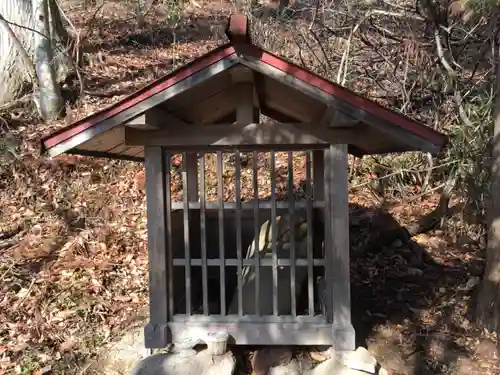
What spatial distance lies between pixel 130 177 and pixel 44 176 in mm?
1645

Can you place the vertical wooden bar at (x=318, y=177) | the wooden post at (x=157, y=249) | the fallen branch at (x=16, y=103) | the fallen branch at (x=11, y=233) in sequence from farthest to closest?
the fallen branch at (x=16, y=103) < the fallen branch at (x=11, y=233) < the vertical wooden bar at (x=318, y=177) < the wooden post at (x=157, y=249)

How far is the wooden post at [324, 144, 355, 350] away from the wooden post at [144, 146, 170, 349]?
4.97ft

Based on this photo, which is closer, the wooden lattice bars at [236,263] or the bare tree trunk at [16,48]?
the wooden lattice bars at [236,263]

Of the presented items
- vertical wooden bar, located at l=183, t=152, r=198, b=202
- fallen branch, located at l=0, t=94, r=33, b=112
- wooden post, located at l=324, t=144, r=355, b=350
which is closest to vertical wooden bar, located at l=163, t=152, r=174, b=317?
vertical wooden bar, located at l=183, t=152, r=198, b=202

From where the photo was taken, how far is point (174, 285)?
4.59 metres

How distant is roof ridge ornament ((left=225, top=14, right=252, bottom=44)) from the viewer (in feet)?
10.5

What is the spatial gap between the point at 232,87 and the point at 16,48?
858cm

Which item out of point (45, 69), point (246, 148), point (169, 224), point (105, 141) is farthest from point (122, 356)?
point (45, 69)

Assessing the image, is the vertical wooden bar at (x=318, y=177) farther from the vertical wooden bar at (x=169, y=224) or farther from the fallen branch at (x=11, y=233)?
the fallen branch at (x=11, y=233)

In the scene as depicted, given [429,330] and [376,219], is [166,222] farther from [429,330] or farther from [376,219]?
[376,219]

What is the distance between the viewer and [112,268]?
6.89 metres

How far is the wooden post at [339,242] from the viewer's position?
4.08m

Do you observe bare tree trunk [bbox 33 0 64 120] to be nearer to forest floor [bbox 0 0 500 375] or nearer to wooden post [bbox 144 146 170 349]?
forest floor [bbox 0 0 500 375]

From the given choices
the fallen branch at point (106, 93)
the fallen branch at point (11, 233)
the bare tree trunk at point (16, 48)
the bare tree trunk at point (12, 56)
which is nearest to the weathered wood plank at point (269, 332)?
the fallen branch at point (11, 233)
